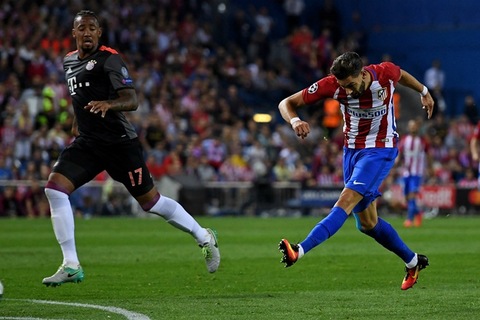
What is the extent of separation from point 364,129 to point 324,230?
1.29 meters

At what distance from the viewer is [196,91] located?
102 feet

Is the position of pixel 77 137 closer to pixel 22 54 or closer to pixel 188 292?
pixel 188 292

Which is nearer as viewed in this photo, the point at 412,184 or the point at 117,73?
the point at 117,73

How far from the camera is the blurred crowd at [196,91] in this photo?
27.0 m

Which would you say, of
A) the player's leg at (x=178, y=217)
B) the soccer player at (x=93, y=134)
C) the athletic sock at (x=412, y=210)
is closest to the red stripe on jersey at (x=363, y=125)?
the player's leg at (x=178, y=217)

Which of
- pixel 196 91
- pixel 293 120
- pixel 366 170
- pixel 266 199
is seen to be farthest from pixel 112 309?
pixel 196 91

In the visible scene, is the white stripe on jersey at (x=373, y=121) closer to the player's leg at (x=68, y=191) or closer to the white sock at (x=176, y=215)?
the white sock at (x=176, y=215)

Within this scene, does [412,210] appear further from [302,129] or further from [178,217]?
[302,129]

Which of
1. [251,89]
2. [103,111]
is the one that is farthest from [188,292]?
[251,89]

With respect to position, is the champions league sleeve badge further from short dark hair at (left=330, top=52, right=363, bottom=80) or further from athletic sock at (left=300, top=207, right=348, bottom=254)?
athletic sock at (left=300, top=207, right=348, bottom=254)

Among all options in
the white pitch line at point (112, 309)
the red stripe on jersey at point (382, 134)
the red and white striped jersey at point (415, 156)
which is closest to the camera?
the white pitch line at point (112, 309)

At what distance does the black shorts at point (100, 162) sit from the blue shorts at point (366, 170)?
6.24ft

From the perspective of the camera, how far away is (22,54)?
92.1ft

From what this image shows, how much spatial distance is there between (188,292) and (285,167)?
1994 centimetres
